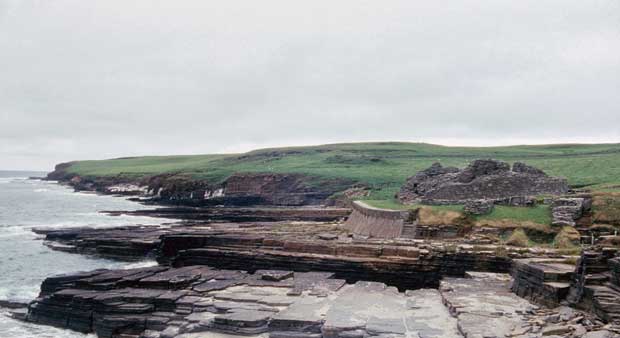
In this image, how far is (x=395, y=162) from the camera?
96.5 meters

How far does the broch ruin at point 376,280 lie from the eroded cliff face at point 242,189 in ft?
115

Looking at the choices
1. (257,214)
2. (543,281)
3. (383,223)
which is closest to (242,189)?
(257,214)

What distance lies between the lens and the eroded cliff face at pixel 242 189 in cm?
7612

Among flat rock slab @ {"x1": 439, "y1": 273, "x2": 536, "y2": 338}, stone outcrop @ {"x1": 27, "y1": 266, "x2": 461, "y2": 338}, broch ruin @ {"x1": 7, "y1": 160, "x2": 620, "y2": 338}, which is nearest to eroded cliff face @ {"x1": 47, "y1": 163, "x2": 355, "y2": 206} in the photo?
broch ruin @ {"x1": 7, "y1": 160, "x2": 620, "y2": 338}

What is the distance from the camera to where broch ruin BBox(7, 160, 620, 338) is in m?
16.8

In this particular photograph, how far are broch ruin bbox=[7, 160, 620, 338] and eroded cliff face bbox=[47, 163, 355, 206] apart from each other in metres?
35.1

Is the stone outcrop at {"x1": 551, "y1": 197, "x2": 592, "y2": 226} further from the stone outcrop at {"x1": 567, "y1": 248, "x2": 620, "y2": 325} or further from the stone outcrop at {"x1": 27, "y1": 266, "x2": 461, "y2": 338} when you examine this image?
the stone outcrop at {"x1": 567, "y1": 248, "x2": 620, "y2": 325}

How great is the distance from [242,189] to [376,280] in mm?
63191

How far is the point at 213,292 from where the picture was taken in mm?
21953

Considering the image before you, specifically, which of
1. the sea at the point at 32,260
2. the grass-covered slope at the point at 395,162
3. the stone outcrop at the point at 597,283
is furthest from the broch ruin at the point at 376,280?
the grass-covered slope at the point at 395,162

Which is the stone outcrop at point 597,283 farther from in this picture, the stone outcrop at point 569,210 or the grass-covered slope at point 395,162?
the grass-covered slope at point 395,162

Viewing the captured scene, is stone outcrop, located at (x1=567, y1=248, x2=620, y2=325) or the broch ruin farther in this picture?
Answer: the broch ruin

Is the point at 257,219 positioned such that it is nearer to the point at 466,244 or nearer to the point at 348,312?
the point at 466,244

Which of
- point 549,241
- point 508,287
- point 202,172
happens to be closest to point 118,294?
point 508,287
